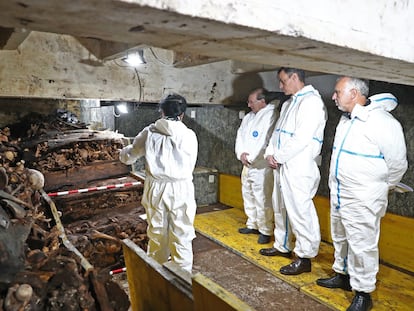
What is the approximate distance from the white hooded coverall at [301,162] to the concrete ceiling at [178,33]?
1.67 m

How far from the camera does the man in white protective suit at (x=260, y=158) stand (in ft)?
12.9

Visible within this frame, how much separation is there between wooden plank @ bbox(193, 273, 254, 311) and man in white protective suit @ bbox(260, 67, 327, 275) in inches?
76.1

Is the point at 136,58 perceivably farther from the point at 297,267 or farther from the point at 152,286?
the point at 297,267

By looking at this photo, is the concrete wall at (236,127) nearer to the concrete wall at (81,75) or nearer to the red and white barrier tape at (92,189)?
the concrete wall at (81,75)

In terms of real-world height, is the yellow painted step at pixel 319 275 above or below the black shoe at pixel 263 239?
below

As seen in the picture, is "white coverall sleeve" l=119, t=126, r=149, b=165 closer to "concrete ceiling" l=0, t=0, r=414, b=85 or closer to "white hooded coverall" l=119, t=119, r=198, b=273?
"white hooded coverall" l=119, t=119, r=198, b=273

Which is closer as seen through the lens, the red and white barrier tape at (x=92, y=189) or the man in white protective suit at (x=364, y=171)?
the man in white protective suit at (x=364, y=171)

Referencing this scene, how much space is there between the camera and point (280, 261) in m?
3.40

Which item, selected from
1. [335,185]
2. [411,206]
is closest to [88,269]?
[335,185]

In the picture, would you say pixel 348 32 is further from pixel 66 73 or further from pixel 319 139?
pixel 66 73

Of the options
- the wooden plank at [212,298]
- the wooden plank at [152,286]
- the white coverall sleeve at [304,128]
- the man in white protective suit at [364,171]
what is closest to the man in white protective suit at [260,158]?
the white coverall sleeve at [304,128]

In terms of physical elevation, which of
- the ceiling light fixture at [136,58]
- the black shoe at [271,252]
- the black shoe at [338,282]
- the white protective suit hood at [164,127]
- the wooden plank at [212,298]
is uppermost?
the ceiling light fixture at [136,58]

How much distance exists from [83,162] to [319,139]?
2709 millimetres

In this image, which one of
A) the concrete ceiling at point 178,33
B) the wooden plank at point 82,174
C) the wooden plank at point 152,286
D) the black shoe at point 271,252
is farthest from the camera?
the wooden plank at point 82,174
